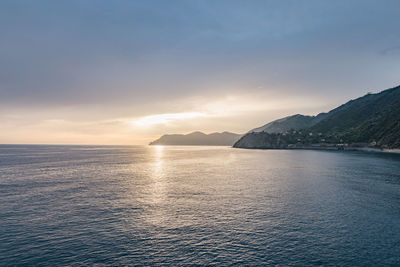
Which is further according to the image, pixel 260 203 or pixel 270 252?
pixel 260 203

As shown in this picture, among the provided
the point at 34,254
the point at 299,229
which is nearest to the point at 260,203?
the point at 299,229

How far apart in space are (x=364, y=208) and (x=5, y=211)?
235ft

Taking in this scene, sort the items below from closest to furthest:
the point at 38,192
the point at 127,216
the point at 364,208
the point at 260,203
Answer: the point at 127,216 → the point at 364,208 → the point at 260,203 → the point at 38,192

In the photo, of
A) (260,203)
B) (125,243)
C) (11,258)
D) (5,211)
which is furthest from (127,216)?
(260,203)

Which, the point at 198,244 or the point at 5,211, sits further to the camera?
the point at 5,211

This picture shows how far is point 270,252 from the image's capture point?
27.0 m

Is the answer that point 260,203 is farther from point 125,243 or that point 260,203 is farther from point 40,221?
point 40,221

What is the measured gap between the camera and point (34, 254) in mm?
26688

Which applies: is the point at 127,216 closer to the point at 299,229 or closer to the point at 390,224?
the point at 299,229

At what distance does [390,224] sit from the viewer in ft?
116

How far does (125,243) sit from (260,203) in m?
30.0

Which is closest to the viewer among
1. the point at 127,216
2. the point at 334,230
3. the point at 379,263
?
the point at 379,263

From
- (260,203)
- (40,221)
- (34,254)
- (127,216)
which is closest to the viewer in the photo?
(34,254)

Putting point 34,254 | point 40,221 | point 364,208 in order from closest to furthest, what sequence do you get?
point 34,254
point 40,221
point 364,208
